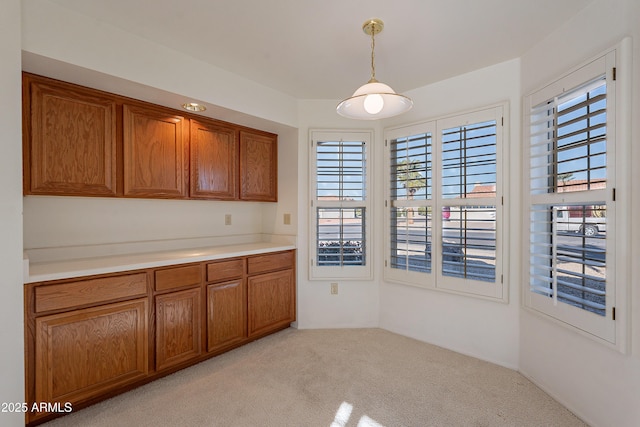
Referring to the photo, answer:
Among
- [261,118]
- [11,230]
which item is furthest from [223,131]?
[11,230]

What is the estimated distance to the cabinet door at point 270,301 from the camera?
2998 millimetres

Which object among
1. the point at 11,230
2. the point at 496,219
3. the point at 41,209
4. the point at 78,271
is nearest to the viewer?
the point at 11,230

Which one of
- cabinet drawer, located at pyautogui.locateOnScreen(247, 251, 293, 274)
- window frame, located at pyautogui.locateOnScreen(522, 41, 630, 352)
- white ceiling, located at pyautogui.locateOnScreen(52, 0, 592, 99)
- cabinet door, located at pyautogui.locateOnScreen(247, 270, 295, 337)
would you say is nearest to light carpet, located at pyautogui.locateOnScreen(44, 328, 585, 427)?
cabinet door, located at pyautogui.locateOnScreen(247, 270, 295, 337)

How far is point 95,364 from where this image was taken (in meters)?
2.02

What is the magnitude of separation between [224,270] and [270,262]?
53cm

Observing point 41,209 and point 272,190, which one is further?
point 272,190

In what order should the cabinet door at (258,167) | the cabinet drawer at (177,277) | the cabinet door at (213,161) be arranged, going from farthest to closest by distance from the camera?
the cabinet door at (258,167), the cabinet door at (213,161), the cabinet drawer at (177,277)

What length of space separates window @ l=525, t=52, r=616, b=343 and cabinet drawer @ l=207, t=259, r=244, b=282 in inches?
93.5

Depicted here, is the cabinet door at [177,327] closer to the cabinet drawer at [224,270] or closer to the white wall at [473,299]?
the cabinet drawer at [224,270]

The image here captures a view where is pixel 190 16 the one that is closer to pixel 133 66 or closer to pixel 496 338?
pixel 133 66

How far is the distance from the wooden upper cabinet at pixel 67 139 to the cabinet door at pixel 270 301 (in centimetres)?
147

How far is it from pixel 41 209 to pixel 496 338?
3.69 metres

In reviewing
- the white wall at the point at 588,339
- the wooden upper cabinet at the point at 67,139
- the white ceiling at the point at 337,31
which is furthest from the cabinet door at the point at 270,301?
the white wall at the point at 588,339

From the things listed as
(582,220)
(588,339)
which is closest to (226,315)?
(588,339)
